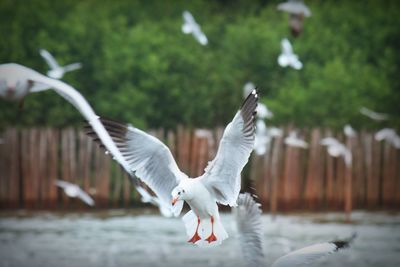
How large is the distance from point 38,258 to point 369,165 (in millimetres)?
9756

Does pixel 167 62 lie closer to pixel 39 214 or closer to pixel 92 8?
pixel 92 8

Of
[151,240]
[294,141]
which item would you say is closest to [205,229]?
[151,240]

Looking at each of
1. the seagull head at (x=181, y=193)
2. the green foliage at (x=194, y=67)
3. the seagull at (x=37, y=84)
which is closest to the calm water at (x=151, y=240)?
the green foliage at (x=194, y=67)

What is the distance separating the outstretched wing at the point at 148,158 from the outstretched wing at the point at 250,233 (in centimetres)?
109

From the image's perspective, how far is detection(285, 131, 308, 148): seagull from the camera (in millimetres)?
19734

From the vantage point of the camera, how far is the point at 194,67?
75.0 feet

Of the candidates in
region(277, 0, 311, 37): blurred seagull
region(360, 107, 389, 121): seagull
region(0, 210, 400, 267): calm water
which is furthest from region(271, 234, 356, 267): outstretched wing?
region(360, 107, 389, 121): seagull

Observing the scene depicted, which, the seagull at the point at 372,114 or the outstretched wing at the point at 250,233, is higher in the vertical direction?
the seagull at the point at 372,114

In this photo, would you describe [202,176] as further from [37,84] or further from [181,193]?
[37,84]

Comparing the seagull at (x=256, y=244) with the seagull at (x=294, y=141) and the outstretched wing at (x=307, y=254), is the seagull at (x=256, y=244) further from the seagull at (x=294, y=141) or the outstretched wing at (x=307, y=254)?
the seagull at (x=294, y=141)

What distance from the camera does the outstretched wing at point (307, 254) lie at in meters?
7.64

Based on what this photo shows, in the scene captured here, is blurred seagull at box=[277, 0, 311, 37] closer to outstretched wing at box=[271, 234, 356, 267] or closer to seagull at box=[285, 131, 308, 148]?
outstretched wing at box=[271, 234, 356, 267]

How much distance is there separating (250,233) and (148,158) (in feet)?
5.24

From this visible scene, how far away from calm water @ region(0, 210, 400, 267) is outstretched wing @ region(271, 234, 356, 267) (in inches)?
235
